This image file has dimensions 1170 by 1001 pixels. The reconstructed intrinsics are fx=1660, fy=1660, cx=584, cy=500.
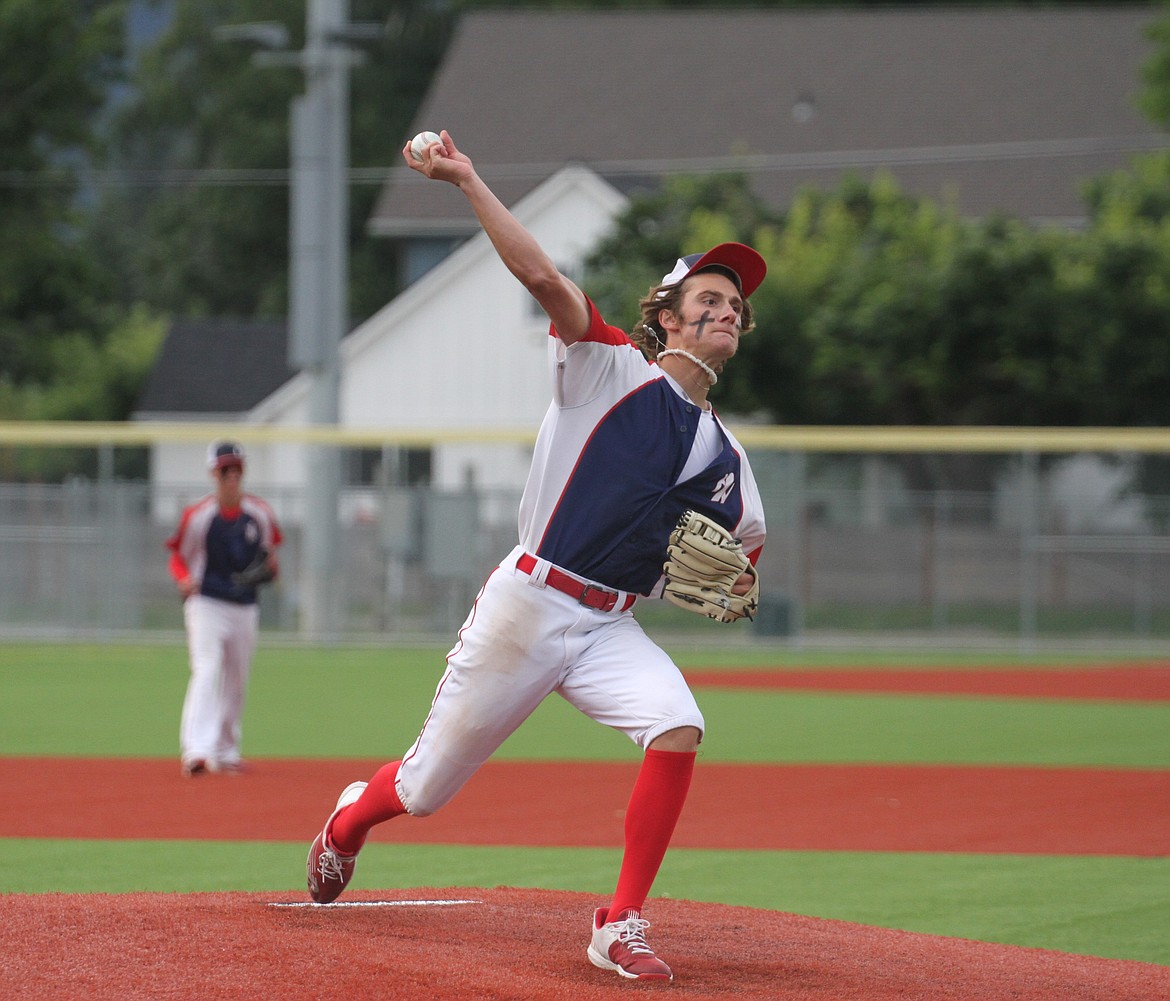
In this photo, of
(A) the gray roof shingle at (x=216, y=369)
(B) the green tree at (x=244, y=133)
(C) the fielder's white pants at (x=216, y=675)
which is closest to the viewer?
(C) the fielder's white pants at (x=216, y=675)

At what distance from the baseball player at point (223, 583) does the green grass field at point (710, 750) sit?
1.22 meters

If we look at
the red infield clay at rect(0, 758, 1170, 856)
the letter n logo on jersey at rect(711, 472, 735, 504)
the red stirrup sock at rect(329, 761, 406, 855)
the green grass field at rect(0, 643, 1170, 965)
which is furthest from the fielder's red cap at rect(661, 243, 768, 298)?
the red infield clay at rect(0, 758, 1170, 856)

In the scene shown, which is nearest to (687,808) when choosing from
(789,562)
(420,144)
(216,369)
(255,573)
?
(255,573)

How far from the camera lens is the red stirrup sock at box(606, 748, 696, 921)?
4.91m

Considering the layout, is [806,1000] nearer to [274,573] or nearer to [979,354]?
[274,573]

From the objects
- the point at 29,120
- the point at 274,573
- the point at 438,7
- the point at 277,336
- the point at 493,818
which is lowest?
the point at 493,818

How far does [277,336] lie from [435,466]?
1357 cm

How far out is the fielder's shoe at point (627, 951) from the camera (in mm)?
4711

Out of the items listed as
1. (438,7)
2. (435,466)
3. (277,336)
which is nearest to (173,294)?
(438,7)

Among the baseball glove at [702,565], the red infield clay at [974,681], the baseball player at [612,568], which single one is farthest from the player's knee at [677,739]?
the red infield clay at [974,681]

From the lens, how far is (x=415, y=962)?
15.3 feet

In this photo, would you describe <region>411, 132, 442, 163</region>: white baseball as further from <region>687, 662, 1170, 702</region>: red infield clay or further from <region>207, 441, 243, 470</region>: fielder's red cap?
<region>687, 662, 1170, 702</region>: red infield clay

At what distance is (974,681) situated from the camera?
18.6 m

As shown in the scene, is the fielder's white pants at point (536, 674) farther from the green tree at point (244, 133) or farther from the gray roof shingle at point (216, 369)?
the green tree at point (244, 133)
